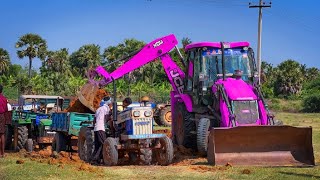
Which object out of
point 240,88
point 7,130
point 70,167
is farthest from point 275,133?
point 7,130

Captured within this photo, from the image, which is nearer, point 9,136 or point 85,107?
point 85,107

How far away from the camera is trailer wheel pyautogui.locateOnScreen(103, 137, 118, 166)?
510 inches

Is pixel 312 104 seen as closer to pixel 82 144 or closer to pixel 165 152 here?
pixel 82 144

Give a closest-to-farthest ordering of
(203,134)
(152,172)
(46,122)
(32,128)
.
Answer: (152,172)
(203,134)
(46,122)
(32,128)

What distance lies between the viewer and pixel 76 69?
75.2 m

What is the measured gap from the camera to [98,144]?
540 inches

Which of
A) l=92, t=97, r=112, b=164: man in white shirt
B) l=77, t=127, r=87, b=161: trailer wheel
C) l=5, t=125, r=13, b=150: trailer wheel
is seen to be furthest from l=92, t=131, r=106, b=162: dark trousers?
l=5, t=125, r=13, b=150: trailer wheel

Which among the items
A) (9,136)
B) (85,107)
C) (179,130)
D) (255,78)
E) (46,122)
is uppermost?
(255,78)

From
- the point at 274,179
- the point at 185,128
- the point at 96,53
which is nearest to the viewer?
the point at 274,179

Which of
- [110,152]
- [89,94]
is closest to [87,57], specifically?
[89,94]

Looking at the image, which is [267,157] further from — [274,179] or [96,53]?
[96,53]

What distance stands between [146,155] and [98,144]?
3.91 feet

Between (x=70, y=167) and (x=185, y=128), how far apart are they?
4.97 meters

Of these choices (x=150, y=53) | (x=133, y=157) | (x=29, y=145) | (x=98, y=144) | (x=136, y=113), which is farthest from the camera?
(x=29, y=145)
